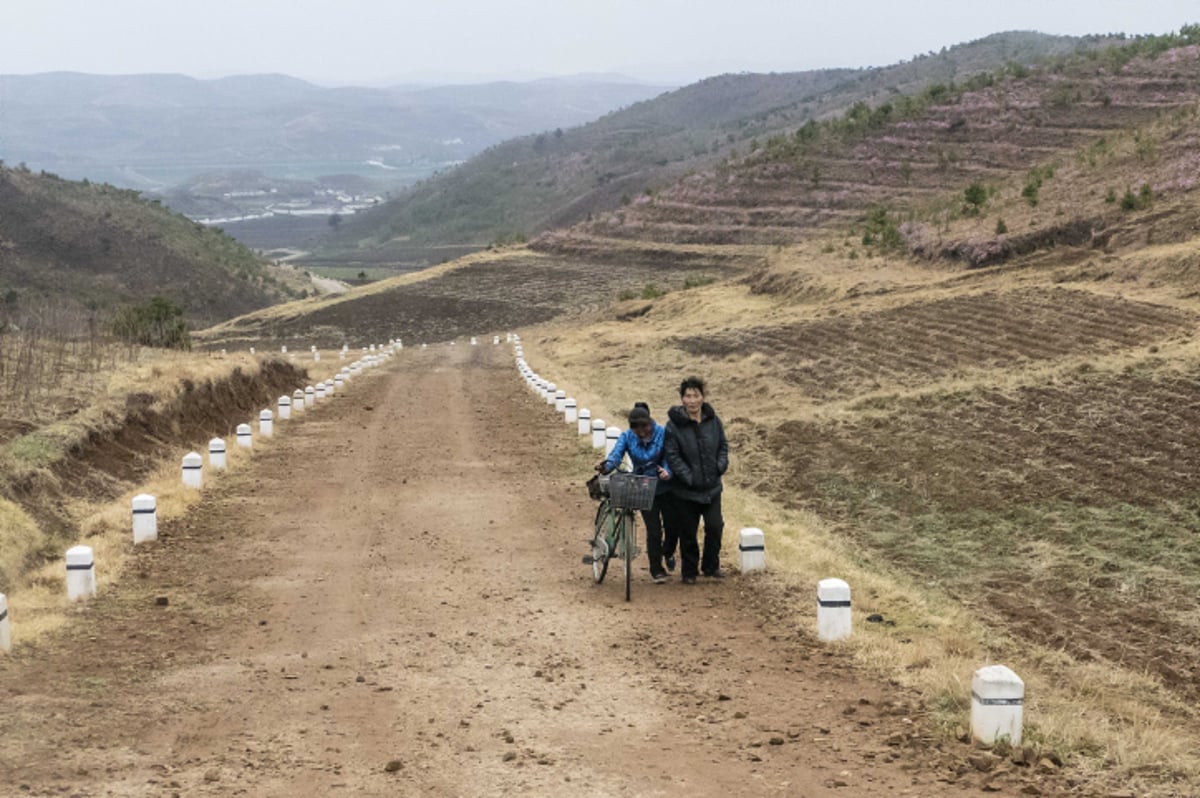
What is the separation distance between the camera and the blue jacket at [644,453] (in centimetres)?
1237

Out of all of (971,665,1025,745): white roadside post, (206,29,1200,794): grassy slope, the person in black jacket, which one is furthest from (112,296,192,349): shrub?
(971,665,1025,745): white roadside post

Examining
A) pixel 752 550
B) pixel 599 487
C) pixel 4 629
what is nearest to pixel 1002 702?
pixel 599 487

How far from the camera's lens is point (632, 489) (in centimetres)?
1170

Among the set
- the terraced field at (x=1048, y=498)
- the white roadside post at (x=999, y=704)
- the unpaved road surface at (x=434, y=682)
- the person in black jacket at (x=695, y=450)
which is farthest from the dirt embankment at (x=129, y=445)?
the white roadside post at (x=999, y=704)

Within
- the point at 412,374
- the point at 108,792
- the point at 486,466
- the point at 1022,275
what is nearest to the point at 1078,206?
the point at 1022,275

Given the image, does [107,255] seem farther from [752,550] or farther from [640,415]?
[640,415]

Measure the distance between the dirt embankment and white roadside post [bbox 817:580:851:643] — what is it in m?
8.74

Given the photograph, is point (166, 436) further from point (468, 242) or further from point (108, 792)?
point (468, 242)

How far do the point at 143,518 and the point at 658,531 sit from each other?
5434 mm

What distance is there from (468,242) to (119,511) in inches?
6517

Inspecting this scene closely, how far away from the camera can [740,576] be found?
13125 millimetres

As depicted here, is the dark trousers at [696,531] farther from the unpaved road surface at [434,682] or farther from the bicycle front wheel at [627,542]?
the bicycle front wheel at [627,542]

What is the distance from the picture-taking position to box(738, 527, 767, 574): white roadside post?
13.1 m

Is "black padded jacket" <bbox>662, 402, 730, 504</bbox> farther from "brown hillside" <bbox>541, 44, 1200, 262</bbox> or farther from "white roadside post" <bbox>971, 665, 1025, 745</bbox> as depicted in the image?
"brown hillside" <bbox>541, 44, 1200, 262</bbox>
